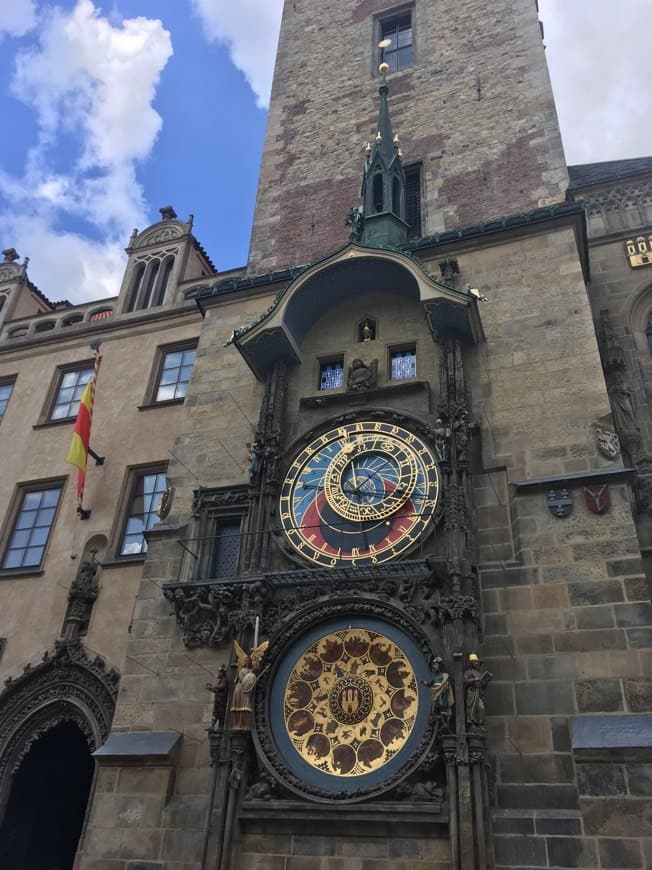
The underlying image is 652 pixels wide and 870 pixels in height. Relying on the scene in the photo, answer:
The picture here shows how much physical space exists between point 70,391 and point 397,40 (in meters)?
12.4

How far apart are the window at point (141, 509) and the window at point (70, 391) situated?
3160 mm

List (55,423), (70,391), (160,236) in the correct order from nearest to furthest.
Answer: (55,423), (70,391), (160,236)

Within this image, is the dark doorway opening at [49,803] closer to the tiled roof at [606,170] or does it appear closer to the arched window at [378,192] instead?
the arched window at [378,192]

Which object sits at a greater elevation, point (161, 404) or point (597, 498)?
point (161, 404)

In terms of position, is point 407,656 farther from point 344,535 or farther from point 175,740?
point 175,740

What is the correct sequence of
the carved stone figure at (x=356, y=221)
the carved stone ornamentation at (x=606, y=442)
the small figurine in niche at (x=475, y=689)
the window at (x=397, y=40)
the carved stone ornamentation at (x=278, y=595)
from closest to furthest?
the small figurine in niche at (x=475, y=689) → the carved stone ornamentation at (x=278, y=595) → the carved stone ornamentation at (x=606, y=442) → the carved stone figure at (x=356, y=221) → the window at (x=397, y=40)

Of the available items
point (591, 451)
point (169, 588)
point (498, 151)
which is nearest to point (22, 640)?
point (169, 588)

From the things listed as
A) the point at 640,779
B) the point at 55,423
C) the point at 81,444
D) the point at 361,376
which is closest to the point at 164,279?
the point at 55,423

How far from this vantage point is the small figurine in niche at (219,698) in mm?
9180

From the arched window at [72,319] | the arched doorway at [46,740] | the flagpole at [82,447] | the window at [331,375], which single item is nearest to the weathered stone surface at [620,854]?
the window at [331,375]

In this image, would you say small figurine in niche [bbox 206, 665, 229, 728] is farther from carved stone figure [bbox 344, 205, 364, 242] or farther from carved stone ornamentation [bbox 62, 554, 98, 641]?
carved stone figure [bbox 344, 205, 364, 242]

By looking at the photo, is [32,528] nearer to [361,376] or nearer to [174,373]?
[174,373]

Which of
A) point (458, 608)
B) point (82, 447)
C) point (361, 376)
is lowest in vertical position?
point (458, 608)

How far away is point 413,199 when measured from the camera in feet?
53.9
